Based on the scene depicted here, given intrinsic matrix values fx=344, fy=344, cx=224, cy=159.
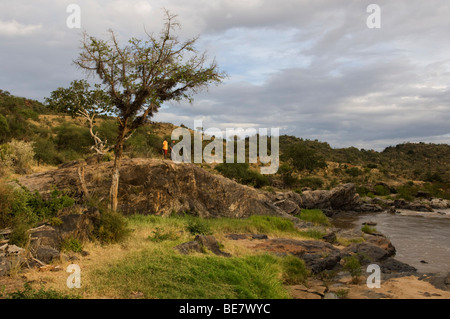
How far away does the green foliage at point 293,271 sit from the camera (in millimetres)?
8633

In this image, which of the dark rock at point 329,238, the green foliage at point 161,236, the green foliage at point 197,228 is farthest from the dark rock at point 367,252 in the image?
the green foliage at point 161,236

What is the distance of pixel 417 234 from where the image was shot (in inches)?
722

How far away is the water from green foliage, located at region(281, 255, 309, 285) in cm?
491

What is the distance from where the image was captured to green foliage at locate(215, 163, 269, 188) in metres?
29.0

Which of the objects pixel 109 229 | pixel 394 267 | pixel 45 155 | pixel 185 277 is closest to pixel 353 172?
pixel 394 267

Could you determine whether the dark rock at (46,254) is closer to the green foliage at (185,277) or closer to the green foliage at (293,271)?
the green foliage at (185,277)

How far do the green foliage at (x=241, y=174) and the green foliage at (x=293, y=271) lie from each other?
1931 cm

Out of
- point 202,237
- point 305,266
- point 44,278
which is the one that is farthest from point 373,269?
point 44,278

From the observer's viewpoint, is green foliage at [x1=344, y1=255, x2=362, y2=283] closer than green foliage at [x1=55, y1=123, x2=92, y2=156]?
Yes

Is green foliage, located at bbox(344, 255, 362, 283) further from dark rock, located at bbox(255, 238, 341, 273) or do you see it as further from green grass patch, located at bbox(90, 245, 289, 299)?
green grass patch, located at bbox(90, 245, 289, 299)

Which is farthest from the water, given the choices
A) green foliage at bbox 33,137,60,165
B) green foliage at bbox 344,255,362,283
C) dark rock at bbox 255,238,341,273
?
green foliage at bbox 33,137,60,165

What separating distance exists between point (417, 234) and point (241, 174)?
46.9 feet
